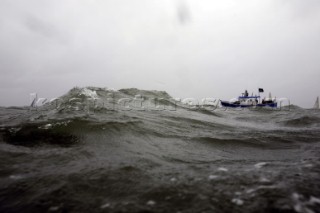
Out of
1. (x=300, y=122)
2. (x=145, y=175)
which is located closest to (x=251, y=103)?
(x=300, y=122)

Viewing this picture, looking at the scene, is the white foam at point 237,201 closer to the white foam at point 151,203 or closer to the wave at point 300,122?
the white foam at point 151,203

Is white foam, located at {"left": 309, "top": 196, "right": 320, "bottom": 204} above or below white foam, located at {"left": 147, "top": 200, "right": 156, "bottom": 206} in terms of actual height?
above

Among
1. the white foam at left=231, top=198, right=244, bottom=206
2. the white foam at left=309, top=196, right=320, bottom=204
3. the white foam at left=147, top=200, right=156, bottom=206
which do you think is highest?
the white foam at left=309, top=196, right=320, bottom=204

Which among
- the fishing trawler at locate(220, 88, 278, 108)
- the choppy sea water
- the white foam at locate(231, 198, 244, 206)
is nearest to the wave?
the choppy sea water

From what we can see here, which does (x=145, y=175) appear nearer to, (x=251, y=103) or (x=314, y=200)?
(x=314, y=200)

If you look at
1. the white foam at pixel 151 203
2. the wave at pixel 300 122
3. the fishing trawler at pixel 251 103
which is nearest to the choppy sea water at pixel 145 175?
the white foam at pixel 151 203

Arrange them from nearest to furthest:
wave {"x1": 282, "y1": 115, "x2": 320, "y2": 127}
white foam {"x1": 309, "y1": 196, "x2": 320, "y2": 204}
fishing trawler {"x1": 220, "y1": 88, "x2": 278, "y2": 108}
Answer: white foam {"x1": 309, "y1": 196, "x2": 320, "y2": 204} → wave {"x1": 282, "y1": 115, "x2": 320, "y2": 127} → fishing trawler {"x1": 220, "y1": 88, "x2": 278, "y2": 108}

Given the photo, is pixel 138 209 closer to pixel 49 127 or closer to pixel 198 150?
Answer: pixel 198 150

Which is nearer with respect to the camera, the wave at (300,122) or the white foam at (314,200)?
the white foam at (314,200)

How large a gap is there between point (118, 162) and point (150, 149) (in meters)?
0.92

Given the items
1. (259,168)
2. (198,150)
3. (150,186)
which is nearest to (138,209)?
(150,186)

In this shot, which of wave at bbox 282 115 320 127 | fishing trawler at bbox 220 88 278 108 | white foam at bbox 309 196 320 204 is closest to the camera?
white foam at bbox 309 196 320 204

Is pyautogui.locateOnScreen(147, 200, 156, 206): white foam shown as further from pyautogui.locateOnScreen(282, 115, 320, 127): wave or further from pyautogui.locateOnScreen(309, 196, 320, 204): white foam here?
pyautogui.locateOnScreen(282, 115, 320, 127): wave

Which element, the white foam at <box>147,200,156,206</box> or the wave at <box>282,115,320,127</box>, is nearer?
the white foam at <box>147,200,156,206</box>
